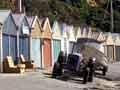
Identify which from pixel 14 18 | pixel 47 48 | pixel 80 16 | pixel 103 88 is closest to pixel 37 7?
pixel 80 16

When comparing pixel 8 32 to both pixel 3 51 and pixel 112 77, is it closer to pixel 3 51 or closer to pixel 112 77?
pixel 3 51

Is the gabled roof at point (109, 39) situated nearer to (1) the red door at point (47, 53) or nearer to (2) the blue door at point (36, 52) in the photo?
(1) the red door at point (47, 53)

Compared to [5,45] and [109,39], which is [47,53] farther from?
[109,39]

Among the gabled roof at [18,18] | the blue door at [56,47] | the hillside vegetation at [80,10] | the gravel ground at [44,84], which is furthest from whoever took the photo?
the hillside vegetation at [80,10]

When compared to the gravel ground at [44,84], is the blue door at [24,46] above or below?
above

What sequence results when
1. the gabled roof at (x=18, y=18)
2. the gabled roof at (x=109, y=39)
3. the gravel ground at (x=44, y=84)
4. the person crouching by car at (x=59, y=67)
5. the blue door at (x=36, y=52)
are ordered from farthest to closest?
1. the gabled roof at (x=109, y=39)
2. the blue door at (x=36, y=52)
3. the gabled roof at (x=18, y=18)
4. the person crouching by car at (x=59, y=67)
5. the gravel ground at (x=44, y=84)

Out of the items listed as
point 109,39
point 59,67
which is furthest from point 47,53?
point 109,39

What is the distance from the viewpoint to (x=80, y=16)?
309 ft

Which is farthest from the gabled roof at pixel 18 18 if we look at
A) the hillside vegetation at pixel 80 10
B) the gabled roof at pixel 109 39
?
the hillside vegetation at pixel 80 10

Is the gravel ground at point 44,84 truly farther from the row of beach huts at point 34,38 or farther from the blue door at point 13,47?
the blue door at point 13,47

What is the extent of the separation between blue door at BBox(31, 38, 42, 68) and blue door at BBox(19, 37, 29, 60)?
0.80 meters

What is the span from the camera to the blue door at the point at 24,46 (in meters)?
40.0

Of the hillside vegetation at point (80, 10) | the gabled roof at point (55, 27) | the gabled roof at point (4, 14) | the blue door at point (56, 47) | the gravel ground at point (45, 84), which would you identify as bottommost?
the gravel ground at point (45, 84)

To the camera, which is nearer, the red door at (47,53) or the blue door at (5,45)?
the blue door at (5,45)
